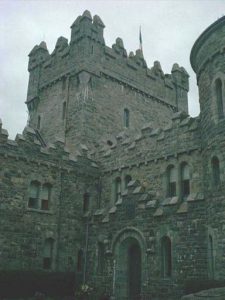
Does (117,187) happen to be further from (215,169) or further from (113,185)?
(215,169)

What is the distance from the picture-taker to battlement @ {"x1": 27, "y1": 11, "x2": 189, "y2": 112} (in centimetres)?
3403

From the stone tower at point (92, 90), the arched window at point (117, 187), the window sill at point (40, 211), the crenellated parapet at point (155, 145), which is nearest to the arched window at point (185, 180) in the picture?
the crenellated parapet at point (155, 145)

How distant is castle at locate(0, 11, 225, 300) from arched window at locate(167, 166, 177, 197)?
59 millimetres

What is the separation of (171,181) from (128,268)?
18.3 feet

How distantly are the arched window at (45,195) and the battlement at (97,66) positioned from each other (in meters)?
11.2

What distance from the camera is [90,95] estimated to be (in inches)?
1293

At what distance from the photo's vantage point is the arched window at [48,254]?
82.2ft

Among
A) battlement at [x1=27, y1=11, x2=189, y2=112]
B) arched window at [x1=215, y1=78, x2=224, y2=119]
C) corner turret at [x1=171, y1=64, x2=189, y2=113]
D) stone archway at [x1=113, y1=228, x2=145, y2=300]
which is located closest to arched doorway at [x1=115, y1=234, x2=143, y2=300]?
stone archway at [x1=113, y1=228, x2=145, y2=300]

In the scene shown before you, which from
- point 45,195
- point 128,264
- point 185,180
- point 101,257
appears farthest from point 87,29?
point 128,264

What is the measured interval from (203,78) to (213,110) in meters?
2.37

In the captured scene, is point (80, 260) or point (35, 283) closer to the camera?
point (35, 283)

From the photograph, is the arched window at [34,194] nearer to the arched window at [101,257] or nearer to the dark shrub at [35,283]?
the dark shrub at [35,283]

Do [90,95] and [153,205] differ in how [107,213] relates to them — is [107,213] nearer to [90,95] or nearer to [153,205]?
[153,205]

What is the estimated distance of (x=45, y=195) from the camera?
85.5 ft
